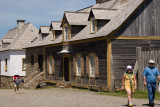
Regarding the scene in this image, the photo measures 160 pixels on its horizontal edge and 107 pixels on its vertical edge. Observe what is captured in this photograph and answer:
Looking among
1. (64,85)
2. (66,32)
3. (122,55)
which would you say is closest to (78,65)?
(64,85)

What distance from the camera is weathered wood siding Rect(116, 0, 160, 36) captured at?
2097 cm

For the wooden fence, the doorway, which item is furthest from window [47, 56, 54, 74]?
the wooden fence

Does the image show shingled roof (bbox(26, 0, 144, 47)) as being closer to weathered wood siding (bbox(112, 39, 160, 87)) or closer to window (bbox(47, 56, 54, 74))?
weathered wood siding (bbox(112, 39, 160, 87))

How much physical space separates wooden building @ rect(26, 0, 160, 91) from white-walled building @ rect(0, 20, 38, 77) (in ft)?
55.0

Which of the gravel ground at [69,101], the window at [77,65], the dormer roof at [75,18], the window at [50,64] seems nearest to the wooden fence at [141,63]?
the gravel ground at [69,101]

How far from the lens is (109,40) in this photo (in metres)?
20.4

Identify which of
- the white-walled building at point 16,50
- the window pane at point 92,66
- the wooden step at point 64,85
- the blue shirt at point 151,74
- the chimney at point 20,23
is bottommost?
the wooden step at point 64,85

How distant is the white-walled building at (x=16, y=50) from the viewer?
42.0 m

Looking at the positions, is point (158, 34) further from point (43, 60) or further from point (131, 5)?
point (43, 60)

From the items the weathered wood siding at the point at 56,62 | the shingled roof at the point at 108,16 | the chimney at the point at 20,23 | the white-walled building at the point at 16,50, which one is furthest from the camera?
the chimney at the point at 20,23

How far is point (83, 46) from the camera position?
2405 centimetres

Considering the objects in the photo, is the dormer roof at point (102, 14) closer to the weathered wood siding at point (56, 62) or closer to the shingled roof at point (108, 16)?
the shingled roof at point (108, 16)

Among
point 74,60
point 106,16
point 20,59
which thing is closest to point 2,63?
point 20,59

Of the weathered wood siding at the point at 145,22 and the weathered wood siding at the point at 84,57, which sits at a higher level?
the weathered wood siding at the point at 145,22
